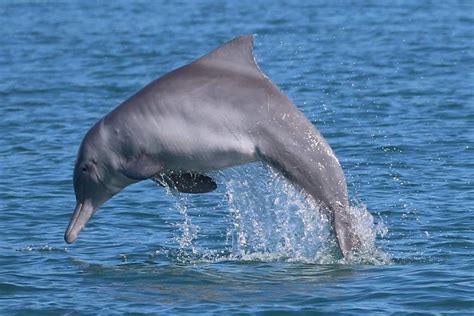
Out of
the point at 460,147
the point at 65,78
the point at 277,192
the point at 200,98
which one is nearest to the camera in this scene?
the point at 200,98

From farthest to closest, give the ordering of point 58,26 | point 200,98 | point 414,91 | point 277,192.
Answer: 1. point 58,26
2. point 414,91
3. point 277,192
4. point 200,98

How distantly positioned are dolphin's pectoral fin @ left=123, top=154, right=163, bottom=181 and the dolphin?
0.4 inches

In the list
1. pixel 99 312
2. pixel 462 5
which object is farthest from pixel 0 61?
pixel 99 312

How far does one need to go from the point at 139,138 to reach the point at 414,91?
1450cm

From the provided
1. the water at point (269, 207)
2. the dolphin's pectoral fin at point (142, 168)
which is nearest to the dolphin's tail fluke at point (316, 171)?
the water at point (269, 207)

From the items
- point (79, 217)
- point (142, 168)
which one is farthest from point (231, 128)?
point (79, 217)

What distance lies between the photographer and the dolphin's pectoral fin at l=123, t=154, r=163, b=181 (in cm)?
1438

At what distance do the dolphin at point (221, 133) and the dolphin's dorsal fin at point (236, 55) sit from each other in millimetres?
11

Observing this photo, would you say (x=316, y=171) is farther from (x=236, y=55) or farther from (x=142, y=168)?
(x=142, y=168)

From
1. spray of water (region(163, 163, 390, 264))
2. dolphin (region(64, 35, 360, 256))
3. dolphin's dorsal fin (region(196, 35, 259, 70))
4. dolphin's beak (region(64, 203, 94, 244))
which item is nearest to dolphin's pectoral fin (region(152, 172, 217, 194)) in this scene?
dolphin (region(64, 35, 360, 256))

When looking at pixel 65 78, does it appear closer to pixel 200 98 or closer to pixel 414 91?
pixel 414 91

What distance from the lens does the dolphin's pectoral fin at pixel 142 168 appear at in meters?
14.4

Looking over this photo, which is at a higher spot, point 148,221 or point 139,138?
point 139,138

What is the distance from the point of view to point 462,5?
48719mm
